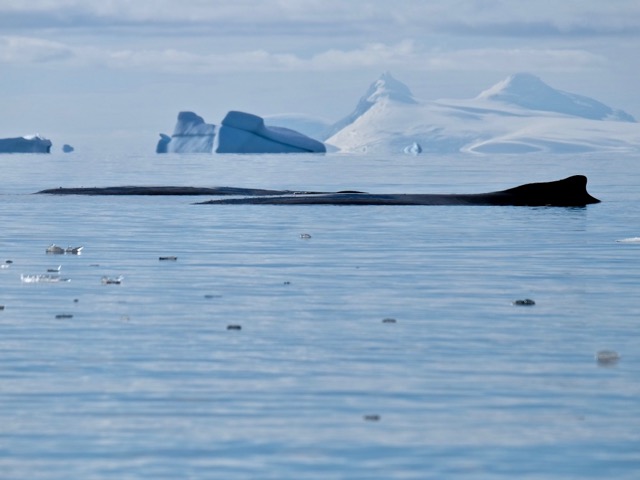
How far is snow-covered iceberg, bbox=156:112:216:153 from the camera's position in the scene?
190 m

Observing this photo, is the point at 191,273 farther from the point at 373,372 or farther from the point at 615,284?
the point at 373,372

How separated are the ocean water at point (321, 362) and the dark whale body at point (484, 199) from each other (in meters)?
15.9

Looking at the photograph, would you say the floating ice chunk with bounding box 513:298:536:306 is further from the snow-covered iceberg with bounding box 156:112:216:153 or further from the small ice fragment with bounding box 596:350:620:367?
the snow-covered iceberg with bounding box 156:112:216:153

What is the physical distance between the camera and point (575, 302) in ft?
64.7

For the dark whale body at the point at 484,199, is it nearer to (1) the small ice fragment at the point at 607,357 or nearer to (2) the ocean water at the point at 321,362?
(2) the ocean water at the point at 321,362

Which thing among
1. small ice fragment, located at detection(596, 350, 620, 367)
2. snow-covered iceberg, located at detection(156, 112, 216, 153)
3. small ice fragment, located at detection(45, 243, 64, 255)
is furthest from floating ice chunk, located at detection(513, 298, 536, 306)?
snow-covered iceberg, located at detection(156, 112, 216, 153)

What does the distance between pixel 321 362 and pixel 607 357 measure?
285 cm

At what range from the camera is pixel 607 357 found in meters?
14.9

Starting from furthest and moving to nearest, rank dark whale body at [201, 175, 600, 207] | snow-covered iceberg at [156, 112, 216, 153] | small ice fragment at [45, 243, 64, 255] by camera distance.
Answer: snow-covered iceberg at [156, 112, 216, 153]
dark whale body at [201, 175, 600, 207]
small ice fragment at [45, 243, 64, 255]

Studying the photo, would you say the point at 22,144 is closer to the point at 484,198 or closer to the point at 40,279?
the point at 484,198

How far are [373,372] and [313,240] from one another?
1708 centimetres

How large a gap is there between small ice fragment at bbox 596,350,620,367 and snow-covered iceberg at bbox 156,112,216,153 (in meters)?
174

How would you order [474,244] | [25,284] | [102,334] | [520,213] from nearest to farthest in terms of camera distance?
[102,334], [25,284], [474,244], [520,213]

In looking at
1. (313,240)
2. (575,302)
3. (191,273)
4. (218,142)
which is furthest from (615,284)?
(218,142)
